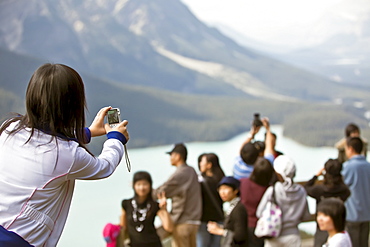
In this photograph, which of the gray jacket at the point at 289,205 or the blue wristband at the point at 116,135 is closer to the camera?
the blue wristband at the point at 116,135

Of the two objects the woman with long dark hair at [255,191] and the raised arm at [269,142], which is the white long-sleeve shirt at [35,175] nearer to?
the woman with long dark hair at [255,191]

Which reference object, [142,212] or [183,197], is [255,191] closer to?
[183,197]

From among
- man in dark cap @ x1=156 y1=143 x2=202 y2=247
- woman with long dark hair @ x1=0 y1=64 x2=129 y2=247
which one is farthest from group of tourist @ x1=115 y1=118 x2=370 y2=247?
woman with long dark hair @ x1=0 y1=64 x2=129 y2=247

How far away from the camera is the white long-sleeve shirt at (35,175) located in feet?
3.98

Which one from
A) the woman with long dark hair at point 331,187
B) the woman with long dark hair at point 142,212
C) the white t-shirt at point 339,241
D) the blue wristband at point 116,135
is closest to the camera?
the blue wristband at point 116,135

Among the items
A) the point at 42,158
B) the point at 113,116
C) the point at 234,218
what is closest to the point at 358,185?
the point at 234,218

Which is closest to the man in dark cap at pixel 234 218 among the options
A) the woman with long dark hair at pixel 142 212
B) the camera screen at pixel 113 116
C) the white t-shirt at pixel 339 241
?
the woman with long dark hair at pixel 142 212

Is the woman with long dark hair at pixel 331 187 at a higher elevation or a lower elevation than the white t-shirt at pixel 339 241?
higher

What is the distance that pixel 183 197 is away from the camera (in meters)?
3.00

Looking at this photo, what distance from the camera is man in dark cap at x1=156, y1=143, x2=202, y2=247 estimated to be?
2.99m

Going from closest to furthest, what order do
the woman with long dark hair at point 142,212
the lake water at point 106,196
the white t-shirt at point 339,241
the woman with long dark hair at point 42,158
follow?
1. the woman with long dark hair at point 42,158
2. the white t-shirt at point 339,241
3. the woman with long dark hair at point 142,212
4. the lake water at point 106,196

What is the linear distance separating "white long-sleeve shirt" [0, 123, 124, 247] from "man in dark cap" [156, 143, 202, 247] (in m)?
1.71

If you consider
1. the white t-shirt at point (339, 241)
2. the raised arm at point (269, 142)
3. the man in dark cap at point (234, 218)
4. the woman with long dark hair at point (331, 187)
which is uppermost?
the raised arm at point (269, 142)

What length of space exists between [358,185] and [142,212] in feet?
4.29
